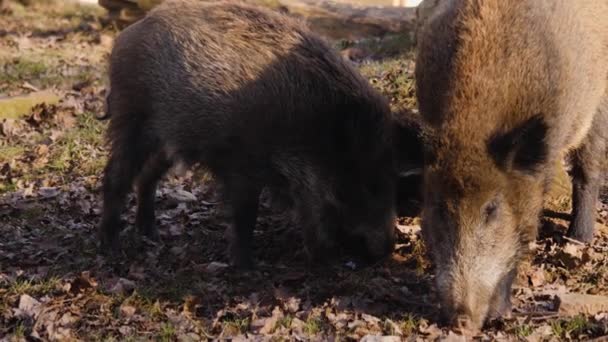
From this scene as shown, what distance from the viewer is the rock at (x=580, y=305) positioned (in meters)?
4.52

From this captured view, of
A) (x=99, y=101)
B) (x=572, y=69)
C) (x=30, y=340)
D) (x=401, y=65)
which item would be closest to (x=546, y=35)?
(x=572, y=69)

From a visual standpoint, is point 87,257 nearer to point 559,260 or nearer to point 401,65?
point 559,260

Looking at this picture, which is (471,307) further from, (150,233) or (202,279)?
(150,233)

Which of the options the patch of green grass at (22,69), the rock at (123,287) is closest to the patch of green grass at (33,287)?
the rock at (123,287)

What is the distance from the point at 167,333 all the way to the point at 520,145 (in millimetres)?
2045

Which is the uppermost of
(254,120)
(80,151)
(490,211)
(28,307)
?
(254,120)

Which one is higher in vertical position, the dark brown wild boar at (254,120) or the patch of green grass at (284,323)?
the dark brown wild boar at (254,120)

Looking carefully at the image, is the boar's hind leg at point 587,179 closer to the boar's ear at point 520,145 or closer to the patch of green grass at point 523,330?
the boar's ear at point 520,145

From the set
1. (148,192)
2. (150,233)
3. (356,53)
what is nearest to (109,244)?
(150,233)

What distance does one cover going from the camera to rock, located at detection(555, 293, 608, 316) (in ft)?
14.8

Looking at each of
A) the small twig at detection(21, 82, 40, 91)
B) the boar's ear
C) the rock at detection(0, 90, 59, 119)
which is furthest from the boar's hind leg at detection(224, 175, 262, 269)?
the small twig at detection(21, 82, 40, 91)

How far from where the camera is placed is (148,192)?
20.4ft

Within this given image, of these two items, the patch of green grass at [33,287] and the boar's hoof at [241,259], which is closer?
the patch of green grass at [33,287]

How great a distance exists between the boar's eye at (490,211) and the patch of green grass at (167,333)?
1.72 metres
